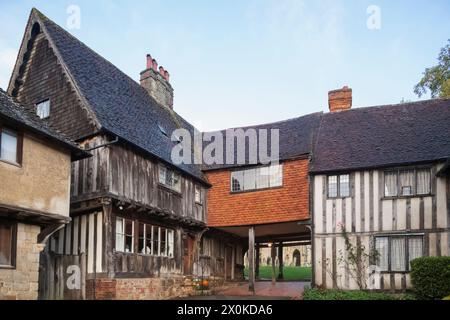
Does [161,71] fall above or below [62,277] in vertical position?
above

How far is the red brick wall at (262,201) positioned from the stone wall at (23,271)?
10.3 m

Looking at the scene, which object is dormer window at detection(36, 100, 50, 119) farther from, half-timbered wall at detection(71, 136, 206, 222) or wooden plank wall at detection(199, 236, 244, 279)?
wooden plank wall at detection(199, 236, 244, 279)

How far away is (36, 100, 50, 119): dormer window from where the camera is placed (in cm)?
1734

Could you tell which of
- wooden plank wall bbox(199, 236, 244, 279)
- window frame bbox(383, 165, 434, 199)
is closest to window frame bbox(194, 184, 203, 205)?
wooden plank wall bbox(199, 236, 244, 279)

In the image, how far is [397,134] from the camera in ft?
63.9

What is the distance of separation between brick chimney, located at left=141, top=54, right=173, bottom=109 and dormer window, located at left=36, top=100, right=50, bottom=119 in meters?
7.17

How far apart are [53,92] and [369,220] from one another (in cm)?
1221

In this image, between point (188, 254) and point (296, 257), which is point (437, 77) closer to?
point (188, 254)

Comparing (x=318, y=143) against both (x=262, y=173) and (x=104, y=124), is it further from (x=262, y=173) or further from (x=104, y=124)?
(x=104, y=124)

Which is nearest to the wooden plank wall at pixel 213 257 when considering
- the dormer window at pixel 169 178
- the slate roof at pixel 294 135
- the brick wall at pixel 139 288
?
the brick wall at pixel 139 288

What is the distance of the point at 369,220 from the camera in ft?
58.9

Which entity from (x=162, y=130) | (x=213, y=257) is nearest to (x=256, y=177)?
(x=162, y=130)
